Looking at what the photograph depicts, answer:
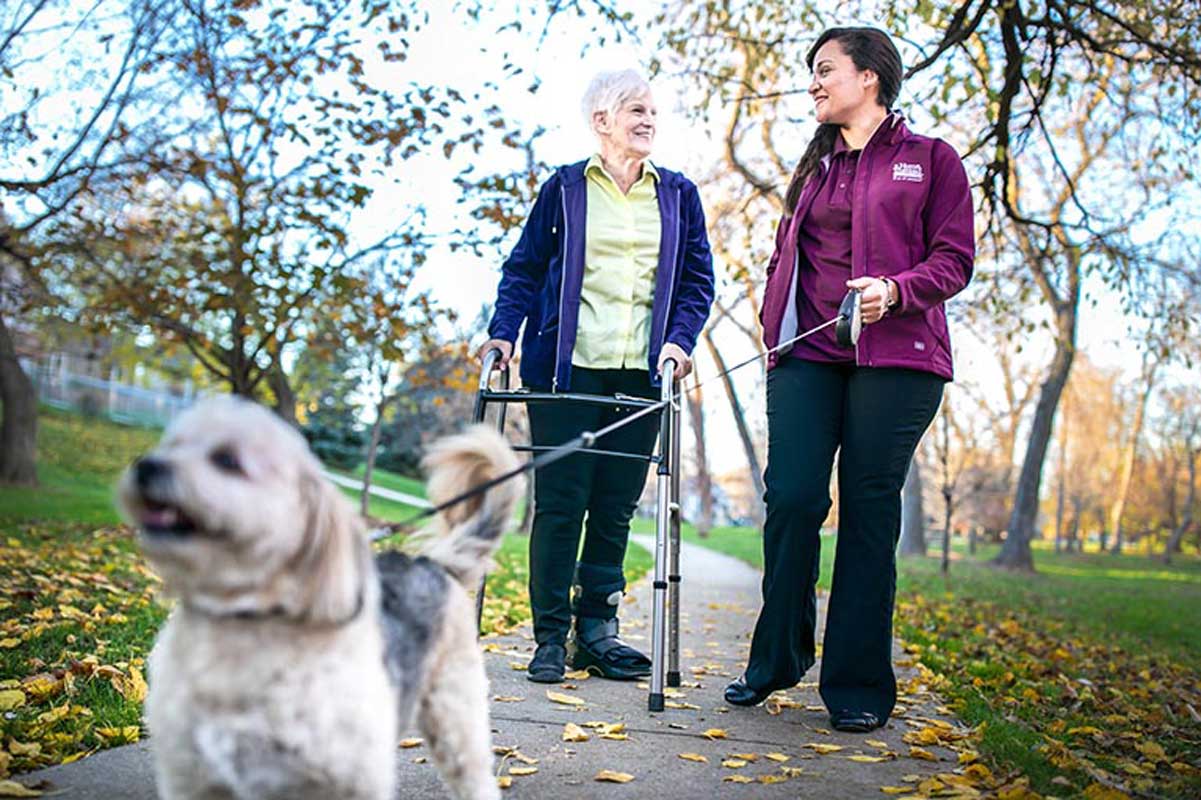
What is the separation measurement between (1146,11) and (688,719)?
7507 millimetres

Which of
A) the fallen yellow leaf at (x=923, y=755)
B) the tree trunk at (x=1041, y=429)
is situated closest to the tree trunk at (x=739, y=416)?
the tree trunk at (x=1041, y=429)

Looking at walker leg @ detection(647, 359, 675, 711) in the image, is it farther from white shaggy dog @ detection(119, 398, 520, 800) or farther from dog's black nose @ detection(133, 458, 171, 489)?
dog's black nose @ detection(133, 458, 171, 489)

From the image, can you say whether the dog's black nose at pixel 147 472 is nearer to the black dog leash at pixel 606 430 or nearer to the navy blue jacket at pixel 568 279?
the black dog leash at pixel 606 430

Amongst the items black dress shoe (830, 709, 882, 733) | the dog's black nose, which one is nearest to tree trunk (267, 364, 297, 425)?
black dress shoe (830, 709, 882, 733)

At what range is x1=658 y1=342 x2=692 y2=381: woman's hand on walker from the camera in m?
4.66

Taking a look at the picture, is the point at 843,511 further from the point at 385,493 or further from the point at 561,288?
the point at 385,493

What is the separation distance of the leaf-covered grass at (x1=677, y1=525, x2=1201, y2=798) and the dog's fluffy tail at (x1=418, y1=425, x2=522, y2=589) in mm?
1975

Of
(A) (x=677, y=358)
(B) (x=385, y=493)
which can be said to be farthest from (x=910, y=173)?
(B) (x=385, y=493)

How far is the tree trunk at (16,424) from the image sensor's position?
18.2 m

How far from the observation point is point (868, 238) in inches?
164

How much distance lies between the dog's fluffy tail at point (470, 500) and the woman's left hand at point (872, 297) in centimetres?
163

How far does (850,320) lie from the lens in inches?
155

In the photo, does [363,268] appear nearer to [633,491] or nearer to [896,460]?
[633,491]

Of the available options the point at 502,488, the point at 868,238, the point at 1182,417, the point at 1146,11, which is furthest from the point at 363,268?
the point at 1182,417
